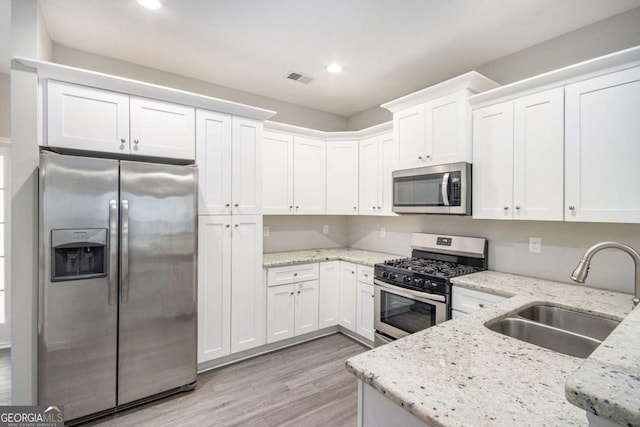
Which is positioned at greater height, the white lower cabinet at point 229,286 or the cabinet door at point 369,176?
the cabinet door at point 369,176

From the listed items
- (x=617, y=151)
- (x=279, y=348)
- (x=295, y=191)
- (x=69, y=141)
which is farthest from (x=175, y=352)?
(x=617, y=151)

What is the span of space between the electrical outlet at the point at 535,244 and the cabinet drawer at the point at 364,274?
4.59ft

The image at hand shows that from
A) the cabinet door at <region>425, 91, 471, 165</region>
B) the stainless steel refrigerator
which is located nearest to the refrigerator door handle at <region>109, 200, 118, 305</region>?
the stainless steel refrigerator

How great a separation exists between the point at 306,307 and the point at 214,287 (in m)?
1.07

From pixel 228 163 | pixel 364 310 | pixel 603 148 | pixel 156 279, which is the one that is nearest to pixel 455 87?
pixel 603 148

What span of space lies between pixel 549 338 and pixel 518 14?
211cm

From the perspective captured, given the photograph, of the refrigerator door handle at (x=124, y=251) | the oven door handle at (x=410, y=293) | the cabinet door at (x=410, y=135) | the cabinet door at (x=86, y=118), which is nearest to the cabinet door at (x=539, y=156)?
the cabinet door at (x=410, y=135)

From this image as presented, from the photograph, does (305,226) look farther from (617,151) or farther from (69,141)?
(617,151)

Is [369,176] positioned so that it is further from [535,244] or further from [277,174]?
[535,244]

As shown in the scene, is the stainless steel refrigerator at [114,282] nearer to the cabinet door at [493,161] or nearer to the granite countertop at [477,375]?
the granite countertop at [477,375]

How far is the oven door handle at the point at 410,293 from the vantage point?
7.87 ft

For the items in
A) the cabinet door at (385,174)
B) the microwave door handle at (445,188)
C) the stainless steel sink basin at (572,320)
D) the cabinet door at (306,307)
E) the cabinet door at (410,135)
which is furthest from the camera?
the cabinet door at (385,174)

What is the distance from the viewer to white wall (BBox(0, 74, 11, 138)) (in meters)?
3.11

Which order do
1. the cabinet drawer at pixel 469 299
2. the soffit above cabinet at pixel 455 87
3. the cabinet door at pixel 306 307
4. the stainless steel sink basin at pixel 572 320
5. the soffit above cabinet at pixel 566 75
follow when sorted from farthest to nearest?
the cabinet door at pixel 306 307
the soffit above cabinet at pixel 455 87
the cabinet drawer at pixel 469 299
the soffit above cabinet at pixel 566 75
the stainless steel sink basin at pixel 572 320
